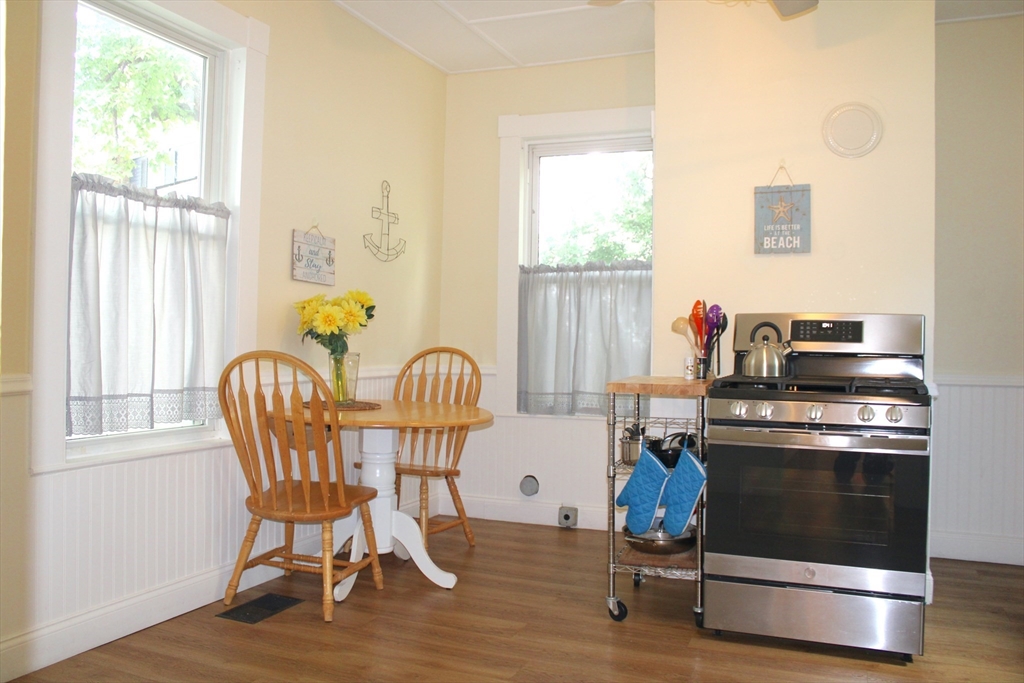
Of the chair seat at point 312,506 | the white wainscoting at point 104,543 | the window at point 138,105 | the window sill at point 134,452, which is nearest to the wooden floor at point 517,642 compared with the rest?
the white wainscoting at point 104,543

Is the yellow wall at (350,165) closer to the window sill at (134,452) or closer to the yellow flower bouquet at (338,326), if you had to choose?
the yellow flower bouquet at (338,326)

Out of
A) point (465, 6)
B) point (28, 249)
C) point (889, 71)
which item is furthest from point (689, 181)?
point (28, 249)

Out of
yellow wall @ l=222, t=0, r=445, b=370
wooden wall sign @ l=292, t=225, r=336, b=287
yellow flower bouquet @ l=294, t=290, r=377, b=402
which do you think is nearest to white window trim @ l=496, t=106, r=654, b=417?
yellow wall @ l=222, t=0, r=445, b=370

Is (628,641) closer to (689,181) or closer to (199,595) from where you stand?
(199,595)

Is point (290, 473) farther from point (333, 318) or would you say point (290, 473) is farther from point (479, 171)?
point (479, 171)

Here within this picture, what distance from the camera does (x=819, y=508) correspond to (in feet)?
8.43

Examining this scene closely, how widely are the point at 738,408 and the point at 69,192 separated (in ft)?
7.23

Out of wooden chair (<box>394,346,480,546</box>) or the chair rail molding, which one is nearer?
the chair rail molding

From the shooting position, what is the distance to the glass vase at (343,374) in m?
3.24

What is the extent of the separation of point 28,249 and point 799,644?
8.89 ft

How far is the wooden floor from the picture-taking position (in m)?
2.39

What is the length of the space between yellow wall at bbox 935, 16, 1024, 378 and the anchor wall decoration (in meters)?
2.68

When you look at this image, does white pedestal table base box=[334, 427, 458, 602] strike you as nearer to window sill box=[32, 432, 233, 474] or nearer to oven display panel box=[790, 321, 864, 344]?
window sill box=[32, 432, 233, 474]

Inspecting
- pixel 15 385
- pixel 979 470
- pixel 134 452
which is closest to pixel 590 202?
pixel 979 470
